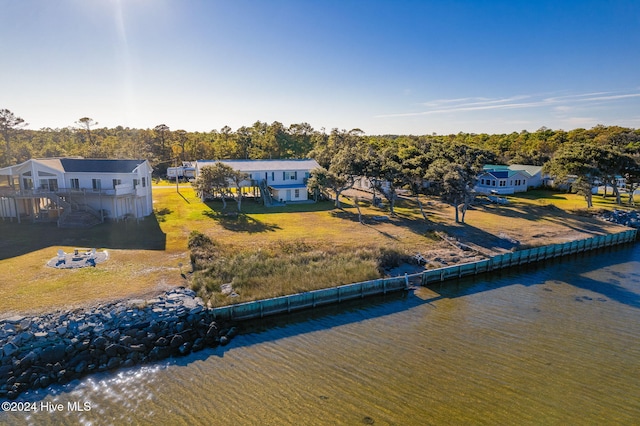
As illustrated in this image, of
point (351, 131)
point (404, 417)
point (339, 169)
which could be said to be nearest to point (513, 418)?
point (404, 417)

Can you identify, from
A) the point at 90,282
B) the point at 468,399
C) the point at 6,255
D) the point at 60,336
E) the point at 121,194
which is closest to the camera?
the point at 468,399

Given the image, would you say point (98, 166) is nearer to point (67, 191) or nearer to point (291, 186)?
point (67, 191)

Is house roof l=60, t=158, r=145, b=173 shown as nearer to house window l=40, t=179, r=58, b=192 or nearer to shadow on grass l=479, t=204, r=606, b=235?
house window l=40, t=179, r=58, b=192

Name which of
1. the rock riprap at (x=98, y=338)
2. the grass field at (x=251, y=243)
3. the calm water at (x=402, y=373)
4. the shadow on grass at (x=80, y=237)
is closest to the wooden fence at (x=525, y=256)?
the grass field at (x=251, y=243)

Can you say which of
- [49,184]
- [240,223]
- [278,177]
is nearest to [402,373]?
[240,223]

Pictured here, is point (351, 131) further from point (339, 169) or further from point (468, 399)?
point (468, 399)

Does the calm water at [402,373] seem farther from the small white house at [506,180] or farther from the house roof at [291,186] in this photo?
the small white house at [506,180]
